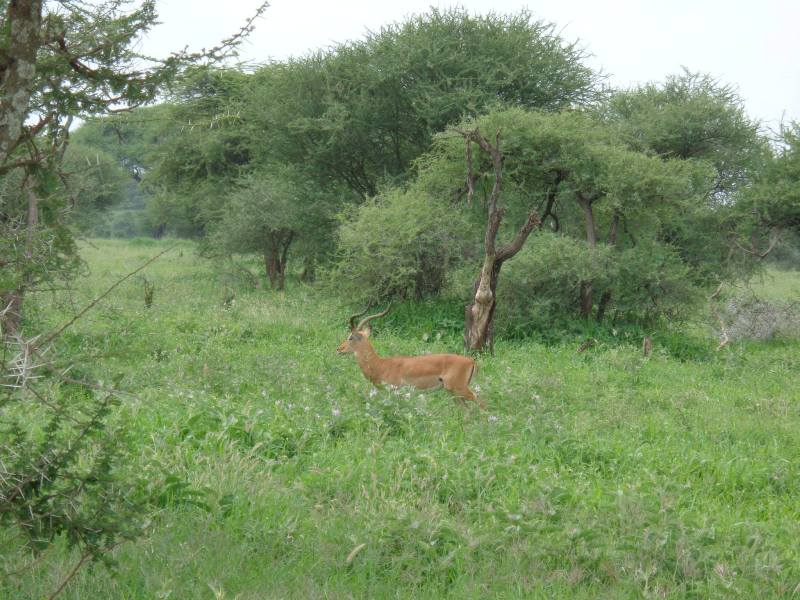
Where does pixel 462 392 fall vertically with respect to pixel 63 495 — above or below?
below

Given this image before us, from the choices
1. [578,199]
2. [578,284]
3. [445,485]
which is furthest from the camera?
[578,199]

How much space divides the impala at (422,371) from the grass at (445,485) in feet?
0.59

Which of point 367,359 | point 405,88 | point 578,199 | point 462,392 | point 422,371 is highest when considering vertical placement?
point 405,88

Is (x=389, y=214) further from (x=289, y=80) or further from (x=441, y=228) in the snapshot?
(x=289, y=80)

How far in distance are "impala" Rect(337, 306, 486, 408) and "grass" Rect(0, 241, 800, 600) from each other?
18 cm

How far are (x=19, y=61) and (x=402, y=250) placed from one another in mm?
11329

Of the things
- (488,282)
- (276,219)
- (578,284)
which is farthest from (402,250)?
(276,219)

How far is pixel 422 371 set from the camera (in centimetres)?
864

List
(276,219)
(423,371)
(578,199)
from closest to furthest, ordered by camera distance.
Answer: (423,371)
(578,199)
(276,219)

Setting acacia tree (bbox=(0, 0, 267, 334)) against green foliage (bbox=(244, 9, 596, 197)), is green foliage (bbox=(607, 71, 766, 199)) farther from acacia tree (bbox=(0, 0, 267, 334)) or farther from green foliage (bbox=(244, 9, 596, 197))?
acacia tree (bbox=(0, 0, 267, 334))

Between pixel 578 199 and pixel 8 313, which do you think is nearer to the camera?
pixel 8 313

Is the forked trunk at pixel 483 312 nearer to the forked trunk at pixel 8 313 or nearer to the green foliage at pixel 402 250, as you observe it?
the green foliage at pixel 402 250

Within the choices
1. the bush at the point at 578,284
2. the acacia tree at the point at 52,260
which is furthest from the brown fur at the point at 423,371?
the bush at the point at 578,284

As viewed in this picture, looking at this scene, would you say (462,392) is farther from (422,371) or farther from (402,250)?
(402,250)
